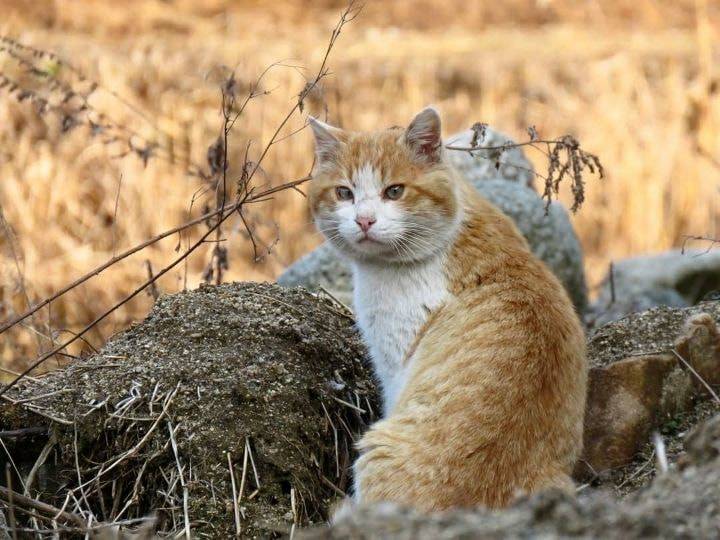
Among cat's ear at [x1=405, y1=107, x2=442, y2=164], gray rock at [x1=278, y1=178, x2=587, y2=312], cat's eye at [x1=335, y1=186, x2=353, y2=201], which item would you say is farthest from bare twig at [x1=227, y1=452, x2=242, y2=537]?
gray rock at [x1=278, y1=178, x2=587, y2=312]

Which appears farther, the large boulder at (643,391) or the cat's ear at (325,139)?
the cat's ear at (325,139)

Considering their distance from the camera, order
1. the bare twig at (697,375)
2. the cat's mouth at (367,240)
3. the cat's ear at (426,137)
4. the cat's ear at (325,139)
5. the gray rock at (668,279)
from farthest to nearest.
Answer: the gray rock at (668,279)
the cat's ear at (325,139)
the cat's ear at (426,137)
the cat's mouth at (367,240)
the bare twig at (697,375)

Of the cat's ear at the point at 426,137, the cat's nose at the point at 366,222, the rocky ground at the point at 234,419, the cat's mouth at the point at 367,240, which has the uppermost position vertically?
the cat's ear at the point at 426,137

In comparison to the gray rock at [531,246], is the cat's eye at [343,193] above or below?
above

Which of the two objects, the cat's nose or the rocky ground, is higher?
the cat's nose

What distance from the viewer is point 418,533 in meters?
2.04

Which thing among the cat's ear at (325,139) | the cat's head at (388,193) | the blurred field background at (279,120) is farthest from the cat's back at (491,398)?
the blurred field background at (279,120)

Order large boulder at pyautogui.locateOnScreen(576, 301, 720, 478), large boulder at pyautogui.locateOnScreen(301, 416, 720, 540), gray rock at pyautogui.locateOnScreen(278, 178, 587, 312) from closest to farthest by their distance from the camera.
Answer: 1. large boulder at pyautogui.locateOnScreen(301, 416, 720, 540)
2. large boulder at pyautogui.locateOnScreen(576, 301, 720, 478)
3. gray rock at pyautogui.locateOnScreen(278, 178, 587, 312)

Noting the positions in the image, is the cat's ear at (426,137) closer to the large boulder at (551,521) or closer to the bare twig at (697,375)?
the bare twig at (697,375)

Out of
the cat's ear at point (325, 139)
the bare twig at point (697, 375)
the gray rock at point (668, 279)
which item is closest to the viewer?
the bare twig at point (697, 375)

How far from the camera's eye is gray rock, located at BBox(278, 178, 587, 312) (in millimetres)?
5973

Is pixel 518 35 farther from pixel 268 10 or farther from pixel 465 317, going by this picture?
pixel 465 317

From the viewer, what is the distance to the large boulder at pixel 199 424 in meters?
3.68

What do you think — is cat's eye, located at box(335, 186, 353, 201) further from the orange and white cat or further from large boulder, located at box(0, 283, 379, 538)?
large boulder, located at box(0, 283, 379, 538)
